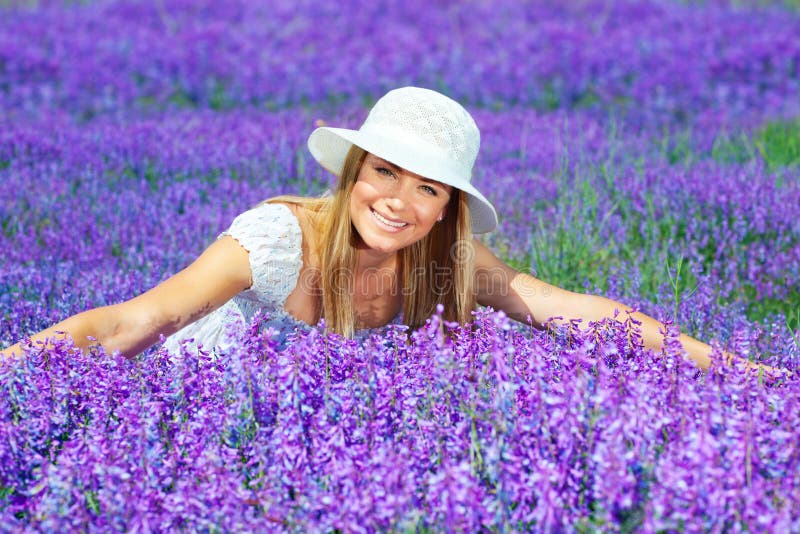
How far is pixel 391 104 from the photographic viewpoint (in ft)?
10.6

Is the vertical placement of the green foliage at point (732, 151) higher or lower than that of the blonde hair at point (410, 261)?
lower

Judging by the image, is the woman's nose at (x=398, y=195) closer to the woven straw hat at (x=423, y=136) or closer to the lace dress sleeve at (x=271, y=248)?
the woven straw hat at (x=423, y=136)

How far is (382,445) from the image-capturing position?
210cm

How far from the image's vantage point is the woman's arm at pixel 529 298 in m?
3.44

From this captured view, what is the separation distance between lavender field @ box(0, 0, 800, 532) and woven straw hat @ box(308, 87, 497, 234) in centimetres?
55

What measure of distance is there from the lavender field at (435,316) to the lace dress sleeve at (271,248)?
0.45m

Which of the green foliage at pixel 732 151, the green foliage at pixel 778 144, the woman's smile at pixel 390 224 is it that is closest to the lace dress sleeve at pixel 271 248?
the woman's smile at pixel 390 224

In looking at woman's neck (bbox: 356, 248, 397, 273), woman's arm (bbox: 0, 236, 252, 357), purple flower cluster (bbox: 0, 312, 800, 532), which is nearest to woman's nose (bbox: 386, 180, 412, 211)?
woman's neck (bbox: 356, 248, 397, 273)

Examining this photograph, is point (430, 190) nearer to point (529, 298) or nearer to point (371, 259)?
point (371, 259)

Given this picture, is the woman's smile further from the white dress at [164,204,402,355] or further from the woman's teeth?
the white dress at [164,204,402,355]

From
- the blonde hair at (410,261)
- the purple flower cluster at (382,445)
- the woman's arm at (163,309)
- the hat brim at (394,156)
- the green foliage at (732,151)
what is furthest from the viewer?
the green foliage at (732,151)

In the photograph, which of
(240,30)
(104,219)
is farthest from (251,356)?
(240,30)

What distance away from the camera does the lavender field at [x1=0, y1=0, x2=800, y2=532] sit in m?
1.97

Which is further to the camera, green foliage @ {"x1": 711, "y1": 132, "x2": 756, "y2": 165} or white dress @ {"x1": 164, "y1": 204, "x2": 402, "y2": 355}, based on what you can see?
green foliage @ {"x1": 711, "y1": 132, "x2": 756, "y2": 165}
